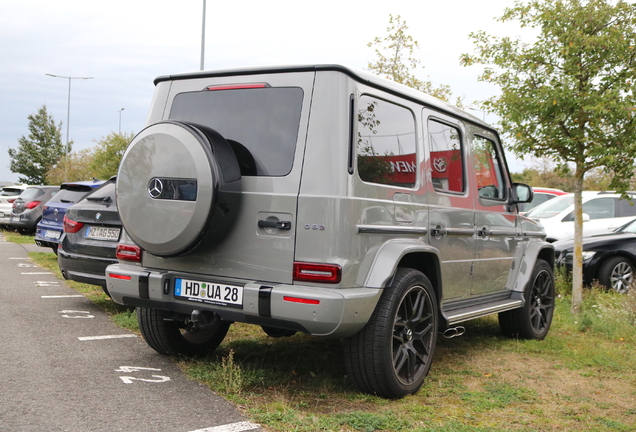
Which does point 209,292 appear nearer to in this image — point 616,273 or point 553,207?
point 616,273

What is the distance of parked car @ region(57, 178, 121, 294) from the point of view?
A: 6.66 metres

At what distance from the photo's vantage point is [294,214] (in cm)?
386

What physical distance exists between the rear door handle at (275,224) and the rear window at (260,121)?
305 mm

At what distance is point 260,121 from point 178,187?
2.27ft

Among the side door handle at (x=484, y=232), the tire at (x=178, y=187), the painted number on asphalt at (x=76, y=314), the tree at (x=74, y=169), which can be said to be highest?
the tree at (x=74, y=169)

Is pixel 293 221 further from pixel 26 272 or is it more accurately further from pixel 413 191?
pixel 26 272

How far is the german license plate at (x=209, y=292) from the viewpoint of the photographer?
3.96 metres

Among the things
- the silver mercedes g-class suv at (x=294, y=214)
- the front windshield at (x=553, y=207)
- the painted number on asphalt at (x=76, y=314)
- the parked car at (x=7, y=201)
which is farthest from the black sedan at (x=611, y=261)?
the parked car at (x=7, y=201)

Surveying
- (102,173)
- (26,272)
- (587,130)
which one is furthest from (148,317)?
(102,173)

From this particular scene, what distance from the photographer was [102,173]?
42.6m

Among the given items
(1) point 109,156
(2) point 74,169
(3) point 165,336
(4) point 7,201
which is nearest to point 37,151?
(2) point 74,169

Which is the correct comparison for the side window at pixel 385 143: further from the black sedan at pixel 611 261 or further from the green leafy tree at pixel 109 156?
the green leafy tree at pixel 109 156

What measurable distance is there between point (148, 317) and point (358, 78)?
244cm

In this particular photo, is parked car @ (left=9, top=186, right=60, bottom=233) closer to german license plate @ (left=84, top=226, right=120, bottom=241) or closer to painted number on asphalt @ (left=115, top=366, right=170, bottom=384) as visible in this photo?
german license plate @ (left=84, top=226, right=120, bottom=241)
